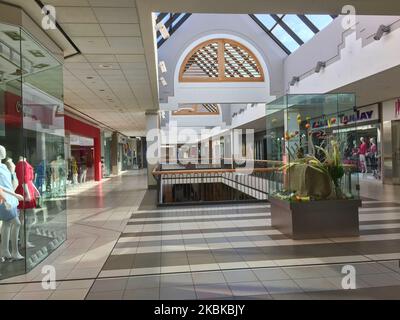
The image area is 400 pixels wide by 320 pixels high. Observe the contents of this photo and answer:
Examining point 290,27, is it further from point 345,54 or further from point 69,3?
point 69,3

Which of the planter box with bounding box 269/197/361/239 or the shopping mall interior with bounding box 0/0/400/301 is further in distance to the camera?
the planter box with bounding box 269/197/361/239

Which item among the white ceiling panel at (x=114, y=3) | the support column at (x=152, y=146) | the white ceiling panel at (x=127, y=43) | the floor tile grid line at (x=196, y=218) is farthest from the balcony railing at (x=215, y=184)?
the white ceiling panel at (x=114, y=3)

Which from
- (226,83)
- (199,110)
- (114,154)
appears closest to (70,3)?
(226,83)

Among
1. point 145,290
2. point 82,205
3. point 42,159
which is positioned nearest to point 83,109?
point 82,205

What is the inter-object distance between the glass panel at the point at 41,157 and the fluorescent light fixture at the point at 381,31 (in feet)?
22.0

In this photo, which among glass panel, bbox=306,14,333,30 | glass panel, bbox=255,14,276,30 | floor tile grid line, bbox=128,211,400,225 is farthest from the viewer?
glass panel, bbox=255,14,276,30

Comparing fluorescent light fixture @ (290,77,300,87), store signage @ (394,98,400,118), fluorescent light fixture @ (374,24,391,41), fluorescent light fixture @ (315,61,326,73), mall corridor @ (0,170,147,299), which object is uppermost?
fluorescent light fixture @ (290,77,300,87)

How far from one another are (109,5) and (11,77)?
55.9 inches

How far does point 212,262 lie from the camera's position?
4105 mm

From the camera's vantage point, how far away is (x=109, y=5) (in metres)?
4.00

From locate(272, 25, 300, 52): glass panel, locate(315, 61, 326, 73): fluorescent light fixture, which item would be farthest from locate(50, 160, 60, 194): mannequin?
locate(272, 25, 300, 52): glass panel

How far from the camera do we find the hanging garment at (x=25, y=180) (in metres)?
4.32

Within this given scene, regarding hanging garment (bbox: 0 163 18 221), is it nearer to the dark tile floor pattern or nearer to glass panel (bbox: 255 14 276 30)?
the dark tile floor pattern

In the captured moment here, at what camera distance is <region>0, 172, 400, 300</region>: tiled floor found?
3.24 m
